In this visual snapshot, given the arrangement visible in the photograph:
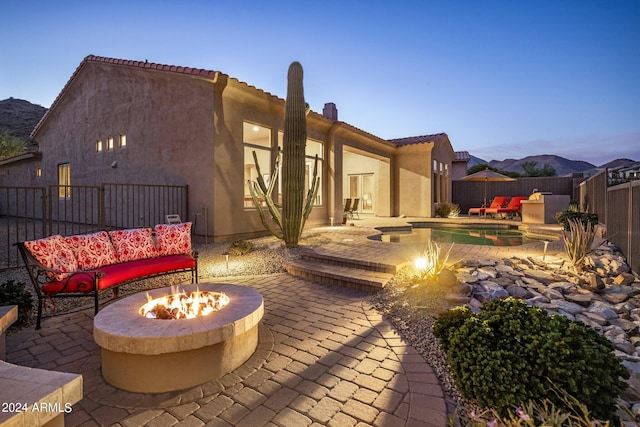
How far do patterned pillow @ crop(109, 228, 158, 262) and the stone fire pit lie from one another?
205 cm

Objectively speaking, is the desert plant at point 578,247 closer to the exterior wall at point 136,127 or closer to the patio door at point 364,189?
the exterior wall at point 136,127

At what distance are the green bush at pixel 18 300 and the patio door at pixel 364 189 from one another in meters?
14.6

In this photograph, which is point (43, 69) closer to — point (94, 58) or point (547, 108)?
point (94, 58)

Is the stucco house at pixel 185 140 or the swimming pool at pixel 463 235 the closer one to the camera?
the stucco house at pixel 185 140

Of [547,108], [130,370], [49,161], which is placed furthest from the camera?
[547,108]

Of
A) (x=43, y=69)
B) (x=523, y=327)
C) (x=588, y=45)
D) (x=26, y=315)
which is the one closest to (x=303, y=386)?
(x=523, y=327)

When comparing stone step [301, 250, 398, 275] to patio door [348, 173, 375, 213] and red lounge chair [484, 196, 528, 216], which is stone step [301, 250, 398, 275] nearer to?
patio door [348, 173, 375, 213]

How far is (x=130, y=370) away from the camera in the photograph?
2.24m

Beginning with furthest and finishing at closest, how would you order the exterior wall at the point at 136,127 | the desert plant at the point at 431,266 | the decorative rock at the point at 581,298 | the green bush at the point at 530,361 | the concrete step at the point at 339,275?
1. the exterior wall at the point at 136,127
2. the concrete step at the point at 339,275
3. the desert plant at the point at 431,266
4. the decorative rock at the point at 581,298
5. the green bush at the point at 530,361

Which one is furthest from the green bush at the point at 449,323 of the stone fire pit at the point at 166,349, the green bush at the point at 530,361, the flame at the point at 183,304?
the flame at the point at 183,304

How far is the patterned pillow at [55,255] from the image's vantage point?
335 centimetres

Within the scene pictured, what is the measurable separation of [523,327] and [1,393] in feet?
9.49

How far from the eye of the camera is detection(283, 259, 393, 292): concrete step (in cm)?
463

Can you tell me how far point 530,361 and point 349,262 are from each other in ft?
12.6
